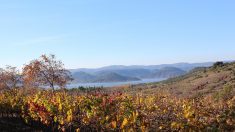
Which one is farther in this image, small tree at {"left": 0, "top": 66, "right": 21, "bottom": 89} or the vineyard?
small tree at {"left": 0, "top": 66, "right": 21, "bottom": 89}

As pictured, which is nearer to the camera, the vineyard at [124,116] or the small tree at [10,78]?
the vineyard at [124,116]

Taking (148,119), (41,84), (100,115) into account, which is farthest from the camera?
(41,84)

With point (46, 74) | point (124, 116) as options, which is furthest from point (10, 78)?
point (124, 116)

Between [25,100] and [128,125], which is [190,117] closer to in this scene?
[128,125]

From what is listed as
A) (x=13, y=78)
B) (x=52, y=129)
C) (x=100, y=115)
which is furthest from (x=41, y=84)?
(x=100, y=115)

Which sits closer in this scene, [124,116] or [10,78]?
[124,116]

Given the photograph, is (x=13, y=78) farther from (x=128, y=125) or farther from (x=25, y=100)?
(x=128, y=125)

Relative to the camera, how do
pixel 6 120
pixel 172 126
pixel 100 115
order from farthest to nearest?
pixel 6 120, pixel 100 115, pixel 172 126

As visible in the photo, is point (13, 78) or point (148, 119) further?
point (13, 78)

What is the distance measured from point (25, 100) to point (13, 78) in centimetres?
2846

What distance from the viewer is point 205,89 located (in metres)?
50.2

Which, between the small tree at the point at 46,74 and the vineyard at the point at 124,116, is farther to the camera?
the small tree at the point at 46,74

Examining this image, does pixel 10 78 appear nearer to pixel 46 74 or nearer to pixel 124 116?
pixel 46 74

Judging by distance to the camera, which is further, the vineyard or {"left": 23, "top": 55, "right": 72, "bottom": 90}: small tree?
{"left": 23, "top": 55, "right": 72, "bottom": 90}: small tree
